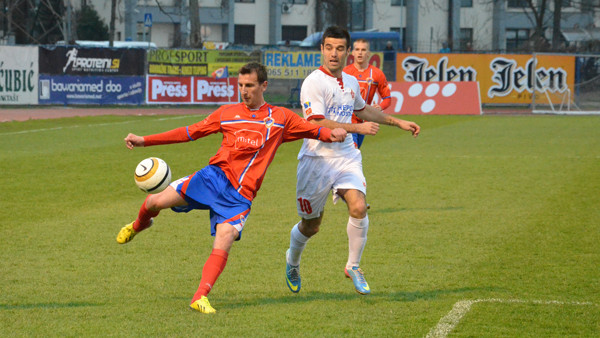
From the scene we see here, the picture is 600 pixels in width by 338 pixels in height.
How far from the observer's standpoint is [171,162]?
1609cm

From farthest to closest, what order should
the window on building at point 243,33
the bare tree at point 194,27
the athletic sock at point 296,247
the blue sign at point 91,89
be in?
the window on building at point 243,33
the bare tree at point 194,27
the blue sign at point 91,89
the athletic sock at point 296,247

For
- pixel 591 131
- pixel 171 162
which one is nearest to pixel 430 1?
pixel 591 131

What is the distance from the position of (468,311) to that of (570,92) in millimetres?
29054

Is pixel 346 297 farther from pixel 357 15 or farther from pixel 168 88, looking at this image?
pixel 357 15

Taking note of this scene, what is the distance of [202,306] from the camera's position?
19.0 feet

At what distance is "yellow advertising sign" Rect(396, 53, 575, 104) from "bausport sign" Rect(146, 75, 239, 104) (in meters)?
6.82

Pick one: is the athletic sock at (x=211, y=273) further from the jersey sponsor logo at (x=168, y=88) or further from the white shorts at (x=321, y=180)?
the jersey sponsor logo at (x=168, y=88)

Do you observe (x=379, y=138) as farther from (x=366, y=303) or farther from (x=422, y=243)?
(x=366, y=303)

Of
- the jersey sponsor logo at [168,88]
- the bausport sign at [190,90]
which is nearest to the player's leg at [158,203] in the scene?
the bausport sign at [190,90]

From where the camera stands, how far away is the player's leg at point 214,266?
5.80 meters

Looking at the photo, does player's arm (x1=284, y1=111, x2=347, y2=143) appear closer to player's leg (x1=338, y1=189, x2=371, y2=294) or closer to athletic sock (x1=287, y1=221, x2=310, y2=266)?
player's leg (x1=338, y1=189, x2=371, y2=294)

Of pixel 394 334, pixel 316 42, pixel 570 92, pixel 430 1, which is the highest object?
pixel 430 1

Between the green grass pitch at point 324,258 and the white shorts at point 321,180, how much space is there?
0.65m

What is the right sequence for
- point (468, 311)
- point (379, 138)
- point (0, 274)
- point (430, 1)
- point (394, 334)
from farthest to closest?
1. point (430, 1)
2. point (379, 138)
3. point (0, 274)
4. point (468, 311)
5. point (394, 334)
